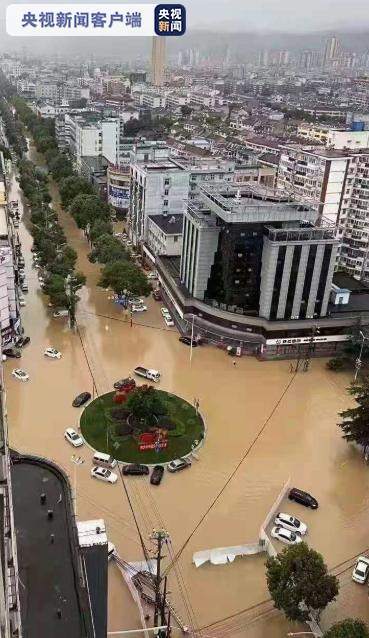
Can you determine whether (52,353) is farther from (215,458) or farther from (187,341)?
(215,458)

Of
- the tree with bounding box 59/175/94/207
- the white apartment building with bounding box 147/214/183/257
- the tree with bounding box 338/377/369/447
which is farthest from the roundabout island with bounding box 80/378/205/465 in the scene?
the tree with bounding box 59/175/94/207

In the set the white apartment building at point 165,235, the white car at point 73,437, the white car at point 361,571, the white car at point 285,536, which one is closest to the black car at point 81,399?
the white car at point 73,437

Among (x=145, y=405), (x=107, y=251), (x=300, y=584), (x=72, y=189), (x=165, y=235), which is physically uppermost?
(x=165, y=235)

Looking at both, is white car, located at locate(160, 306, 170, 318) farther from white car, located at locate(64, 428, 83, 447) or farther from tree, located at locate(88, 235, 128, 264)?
white car, located at locate(64, 428, 83, 447)

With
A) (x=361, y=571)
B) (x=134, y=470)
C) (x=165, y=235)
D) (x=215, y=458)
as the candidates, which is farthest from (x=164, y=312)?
(x=361, y=571)

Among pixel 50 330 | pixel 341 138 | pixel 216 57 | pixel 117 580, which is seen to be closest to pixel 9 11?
pixel 117 580

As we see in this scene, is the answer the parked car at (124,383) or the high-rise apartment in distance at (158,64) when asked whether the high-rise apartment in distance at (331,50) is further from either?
the parked car at (124,383)

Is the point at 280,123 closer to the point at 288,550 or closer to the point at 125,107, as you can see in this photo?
the point at 125,107
